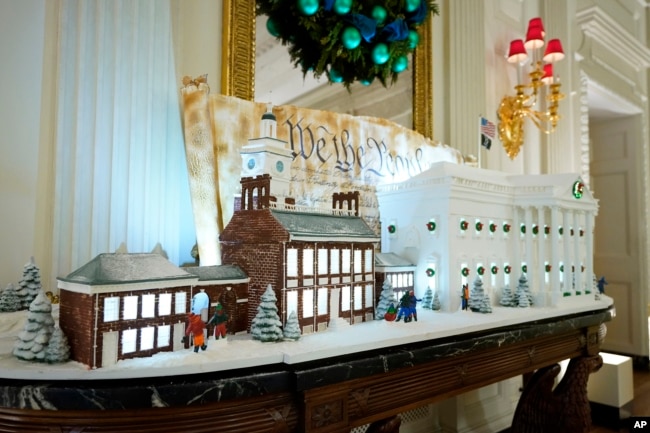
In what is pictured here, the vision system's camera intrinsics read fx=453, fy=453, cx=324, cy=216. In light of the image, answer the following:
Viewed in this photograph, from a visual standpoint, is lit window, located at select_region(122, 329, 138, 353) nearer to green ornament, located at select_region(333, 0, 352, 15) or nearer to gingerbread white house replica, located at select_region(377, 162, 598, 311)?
gingerbread white house replica, located at select_region(377, 162, 598, 311)

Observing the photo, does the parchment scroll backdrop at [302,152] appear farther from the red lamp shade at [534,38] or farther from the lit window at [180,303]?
the red lamp shade at [534,38]

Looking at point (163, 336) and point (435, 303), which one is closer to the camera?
point (163, 336)

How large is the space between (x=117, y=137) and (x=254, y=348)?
54.2 inches

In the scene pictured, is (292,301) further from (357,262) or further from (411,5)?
(411,5)

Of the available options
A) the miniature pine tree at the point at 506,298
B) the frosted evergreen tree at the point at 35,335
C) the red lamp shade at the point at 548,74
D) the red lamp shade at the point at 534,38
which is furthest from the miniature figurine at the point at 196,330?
the red lamp shade at the point at 548,74

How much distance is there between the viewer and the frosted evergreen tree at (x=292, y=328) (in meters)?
1.90

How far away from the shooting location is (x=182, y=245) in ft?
8.54

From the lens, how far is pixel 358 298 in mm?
2389

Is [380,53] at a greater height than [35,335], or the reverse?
[380,53]

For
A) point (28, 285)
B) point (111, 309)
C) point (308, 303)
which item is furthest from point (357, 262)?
point (28, 285)

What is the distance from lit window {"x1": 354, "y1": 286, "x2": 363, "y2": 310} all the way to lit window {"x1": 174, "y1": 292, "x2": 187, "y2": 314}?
3.02 ft

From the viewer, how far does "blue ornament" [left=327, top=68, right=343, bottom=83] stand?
292 centimetres

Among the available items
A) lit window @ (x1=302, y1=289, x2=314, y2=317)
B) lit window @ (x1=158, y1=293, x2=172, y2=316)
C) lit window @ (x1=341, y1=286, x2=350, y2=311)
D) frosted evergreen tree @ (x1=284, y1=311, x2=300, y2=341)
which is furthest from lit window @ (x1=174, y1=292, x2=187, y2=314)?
lit window @ (x1=341, y1=286, x2=350, y2=311)

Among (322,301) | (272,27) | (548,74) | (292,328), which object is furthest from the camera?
(548,74)
